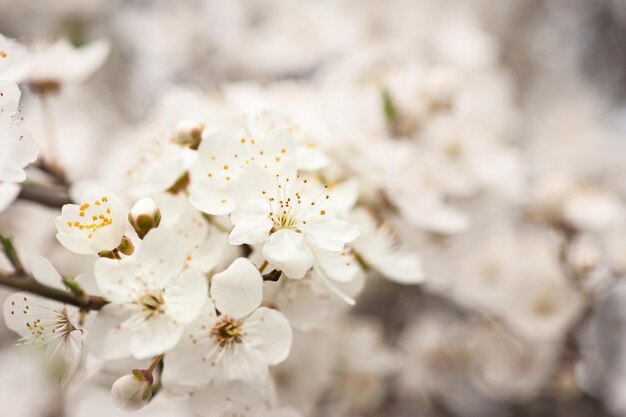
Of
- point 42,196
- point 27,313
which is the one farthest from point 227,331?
point 42,196

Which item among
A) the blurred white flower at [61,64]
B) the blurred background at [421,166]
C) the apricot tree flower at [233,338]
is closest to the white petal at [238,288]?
the apricot tree flower at [233,338]

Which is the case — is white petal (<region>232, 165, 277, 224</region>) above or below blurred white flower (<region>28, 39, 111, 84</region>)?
above

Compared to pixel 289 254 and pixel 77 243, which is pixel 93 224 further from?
pixel 289 254

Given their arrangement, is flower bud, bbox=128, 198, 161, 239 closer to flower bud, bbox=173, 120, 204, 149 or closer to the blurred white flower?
flower bud, bbox=173, 120, 204, 149

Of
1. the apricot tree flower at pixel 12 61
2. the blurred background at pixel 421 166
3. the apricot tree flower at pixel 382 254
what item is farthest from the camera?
the blurred background at pixel 421 166

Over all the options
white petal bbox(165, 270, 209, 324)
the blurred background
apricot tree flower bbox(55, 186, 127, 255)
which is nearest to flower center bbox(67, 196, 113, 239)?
apricot tree flower bbox(55, 186, 127, 255)

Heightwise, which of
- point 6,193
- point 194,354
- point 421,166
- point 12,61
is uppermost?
point 12,61

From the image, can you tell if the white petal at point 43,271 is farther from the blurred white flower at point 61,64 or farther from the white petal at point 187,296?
the blurred white flower at point 61,64
